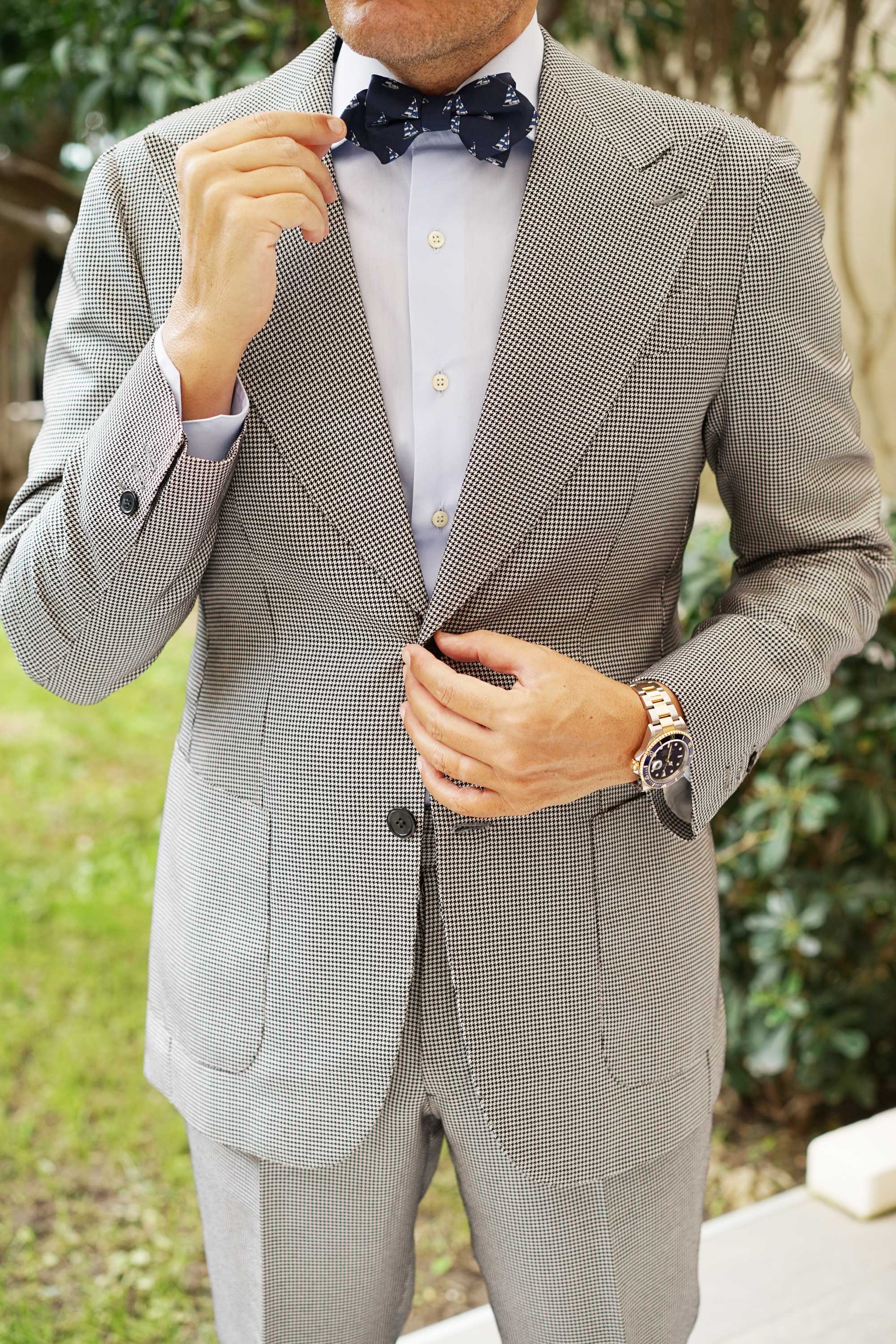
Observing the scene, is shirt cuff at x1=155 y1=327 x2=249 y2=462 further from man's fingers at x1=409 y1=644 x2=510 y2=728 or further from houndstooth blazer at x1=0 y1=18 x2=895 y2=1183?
man's fingers at x1=409 y1=644 x2=510 y2=728

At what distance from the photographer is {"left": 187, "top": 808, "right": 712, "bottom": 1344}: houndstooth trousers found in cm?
113

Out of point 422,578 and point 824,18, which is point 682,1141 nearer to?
point 422,578

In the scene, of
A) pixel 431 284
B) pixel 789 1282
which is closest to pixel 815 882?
pixel 789 1282

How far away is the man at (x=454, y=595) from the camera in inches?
40.8

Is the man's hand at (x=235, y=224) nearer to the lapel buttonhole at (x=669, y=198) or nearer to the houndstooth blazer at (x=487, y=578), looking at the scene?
the houndstooth blazer at (x=487, y=578)

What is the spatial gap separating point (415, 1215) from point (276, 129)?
0.98 metres

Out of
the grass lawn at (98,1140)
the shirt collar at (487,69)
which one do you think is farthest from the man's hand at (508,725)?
the grass lawn at (98,1140)

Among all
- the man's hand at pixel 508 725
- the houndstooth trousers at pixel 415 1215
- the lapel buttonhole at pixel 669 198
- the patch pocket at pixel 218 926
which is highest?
the lapel buttonhole at pixel 669 198

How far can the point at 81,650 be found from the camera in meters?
1.06

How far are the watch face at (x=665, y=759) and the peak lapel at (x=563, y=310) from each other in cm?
21

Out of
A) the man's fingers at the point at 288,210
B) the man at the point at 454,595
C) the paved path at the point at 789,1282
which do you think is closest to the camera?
the man's fingers at the point at 288,210

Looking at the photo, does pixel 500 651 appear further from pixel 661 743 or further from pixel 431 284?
pixel 431 284

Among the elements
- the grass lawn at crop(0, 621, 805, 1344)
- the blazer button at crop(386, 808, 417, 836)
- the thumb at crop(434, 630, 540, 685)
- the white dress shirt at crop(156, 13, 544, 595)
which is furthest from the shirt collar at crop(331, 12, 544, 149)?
the grass lawn at crop(0, 621, 805, 1344)

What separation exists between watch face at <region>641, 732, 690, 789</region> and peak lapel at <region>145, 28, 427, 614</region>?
237 mm
